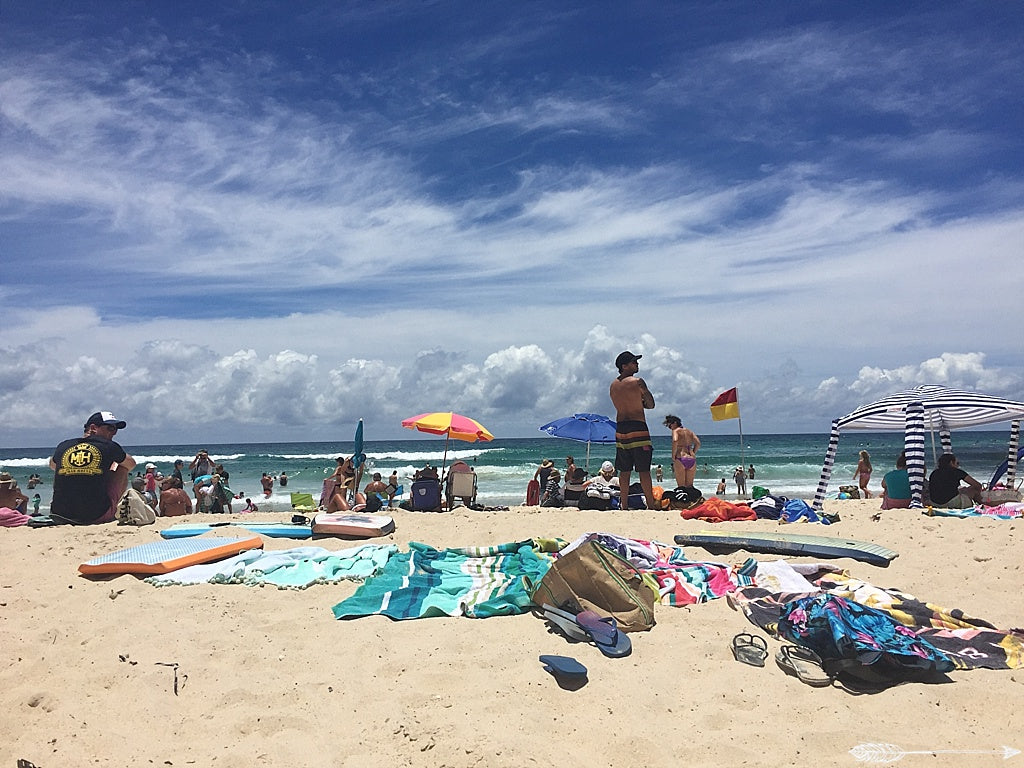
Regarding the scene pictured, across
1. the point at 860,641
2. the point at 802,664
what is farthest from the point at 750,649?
the point at 860,641

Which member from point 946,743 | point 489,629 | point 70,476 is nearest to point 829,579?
point 946,743

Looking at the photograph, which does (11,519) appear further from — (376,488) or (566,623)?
(566,623)

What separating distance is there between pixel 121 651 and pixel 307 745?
62.1 inches

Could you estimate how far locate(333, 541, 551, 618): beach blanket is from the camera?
456 cm

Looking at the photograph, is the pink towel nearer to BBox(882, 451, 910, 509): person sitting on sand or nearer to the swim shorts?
the swim shorts

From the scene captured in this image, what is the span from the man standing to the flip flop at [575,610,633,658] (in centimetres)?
599

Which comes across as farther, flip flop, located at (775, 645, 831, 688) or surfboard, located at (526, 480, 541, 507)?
surfboard, located at (526, 480, 541, 507)

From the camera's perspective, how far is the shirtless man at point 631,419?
28.0 feet

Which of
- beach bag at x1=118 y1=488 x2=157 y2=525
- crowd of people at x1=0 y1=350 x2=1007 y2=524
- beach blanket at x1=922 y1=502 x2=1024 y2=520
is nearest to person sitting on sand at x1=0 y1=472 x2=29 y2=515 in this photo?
crowd of people at x1=0 y1=350 x2=1007 y2=524

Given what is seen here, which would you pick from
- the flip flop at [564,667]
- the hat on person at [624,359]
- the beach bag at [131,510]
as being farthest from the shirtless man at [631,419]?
the beach bag at [131,510]

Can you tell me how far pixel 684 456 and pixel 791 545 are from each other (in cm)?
410

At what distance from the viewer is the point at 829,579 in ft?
16.7

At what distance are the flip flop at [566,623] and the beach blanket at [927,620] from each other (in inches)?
45.7

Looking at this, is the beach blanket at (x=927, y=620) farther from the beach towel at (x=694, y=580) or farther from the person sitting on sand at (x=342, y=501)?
the person sitting on sand at (x=342, y=501)
